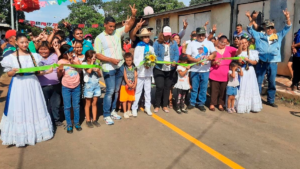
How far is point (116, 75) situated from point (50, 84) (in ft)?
4.39

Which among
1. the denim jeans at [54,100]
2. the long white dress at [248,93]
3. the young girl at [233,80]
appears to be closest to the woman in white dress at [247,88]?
the long white dress at [248,93]

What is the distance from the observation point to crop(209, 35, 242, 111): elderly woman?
584 centimetres

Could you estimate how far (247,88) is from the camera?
575 cm

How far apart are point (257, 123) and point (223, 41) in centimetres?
215

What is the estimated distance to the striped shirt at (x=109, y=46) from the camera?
4.83 metres

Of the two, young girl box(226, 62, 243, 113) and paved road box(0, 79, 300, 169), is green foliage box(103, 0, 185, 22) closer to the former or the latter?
young girl box(226, 62, 243, 113)

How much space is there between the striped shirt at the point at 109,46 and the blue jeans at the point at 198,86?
6.65 feet

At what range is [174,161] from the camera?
3.42 meters

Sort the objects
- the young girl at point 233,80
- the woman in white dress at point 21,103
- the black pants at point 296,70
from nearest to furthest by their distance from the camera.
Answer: the woman in white dress at point 21,103 → the young girl at point 233,80 → the black pants at point 296,70

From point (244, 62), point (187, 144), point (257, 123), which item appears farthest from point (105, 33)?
point (257, 123)

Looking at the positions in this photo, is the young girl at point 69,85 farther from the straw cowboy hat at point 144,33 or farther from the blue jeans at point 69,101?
the straw cowboy hat at point 144,33

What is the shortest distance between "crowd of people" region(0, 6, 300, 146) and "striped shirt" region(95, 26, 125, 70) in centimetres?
2

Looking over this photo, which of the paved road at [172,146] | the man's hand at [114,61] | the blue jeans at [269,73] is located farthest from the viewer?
the blue jeans at [269,73]

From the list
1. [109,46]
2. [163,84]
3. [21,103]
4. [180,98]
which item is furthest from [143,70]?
[21,103]
